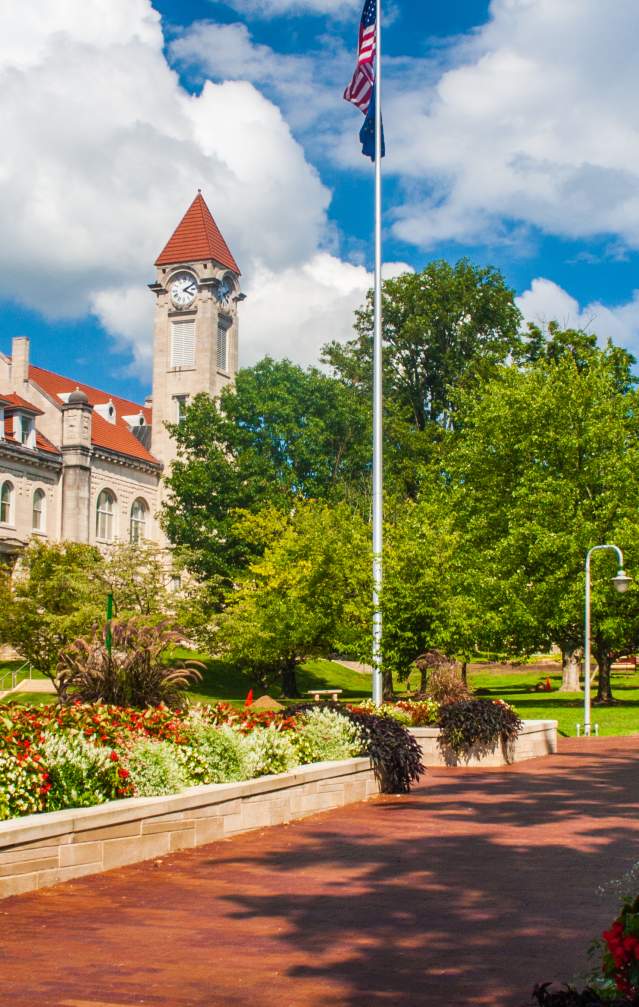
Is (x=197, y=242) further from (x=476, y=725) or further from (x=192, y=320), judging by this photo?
(x=476, y=725)

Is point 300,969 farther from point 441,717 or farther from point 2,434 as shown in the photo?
point 2,434

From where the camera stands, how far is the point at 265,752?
1208 cm

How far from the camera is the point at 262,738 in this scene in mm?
12047

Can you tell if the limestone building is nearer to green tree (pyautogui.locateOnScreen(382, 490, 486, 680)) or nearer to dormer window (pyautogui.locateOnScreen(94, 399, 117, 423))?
dormer window (pyautogui.locateOnScreen(94, 399, 117, 423))

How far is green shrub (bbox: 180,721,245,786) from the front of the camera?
1110 cm

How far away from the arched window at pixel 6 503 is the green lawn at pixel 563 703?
25489 millimetres

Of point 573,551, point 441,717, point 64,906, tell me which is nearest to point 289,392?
point 573,551

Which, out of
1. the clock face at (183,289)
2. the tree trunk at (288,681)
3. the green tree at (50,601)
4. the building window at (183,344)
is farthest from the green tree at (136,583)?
the clock face at (183,289)

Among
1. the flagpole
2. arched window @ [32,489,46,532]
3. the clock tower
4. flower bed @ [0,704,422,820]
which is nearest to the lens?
flower bed @ [0,704,422,820]

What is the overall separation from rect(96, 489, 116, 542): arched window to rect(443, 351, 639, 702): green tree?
28601 mm

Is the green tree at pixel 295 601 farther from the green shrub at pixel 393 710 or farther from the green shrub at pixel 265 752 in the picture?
the green shrub at pixel 265 752

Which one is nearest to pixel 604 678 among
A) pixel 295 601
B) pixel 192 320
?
pixel 295 601

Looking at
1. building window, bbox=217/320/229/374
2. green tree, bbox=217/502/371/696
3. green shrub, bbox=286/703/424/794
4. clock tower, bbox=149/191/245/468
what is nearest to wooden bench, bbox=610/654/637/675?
green tree, bbox=217/502/371/696

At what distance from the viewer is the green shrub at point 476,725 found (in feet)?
60.4
